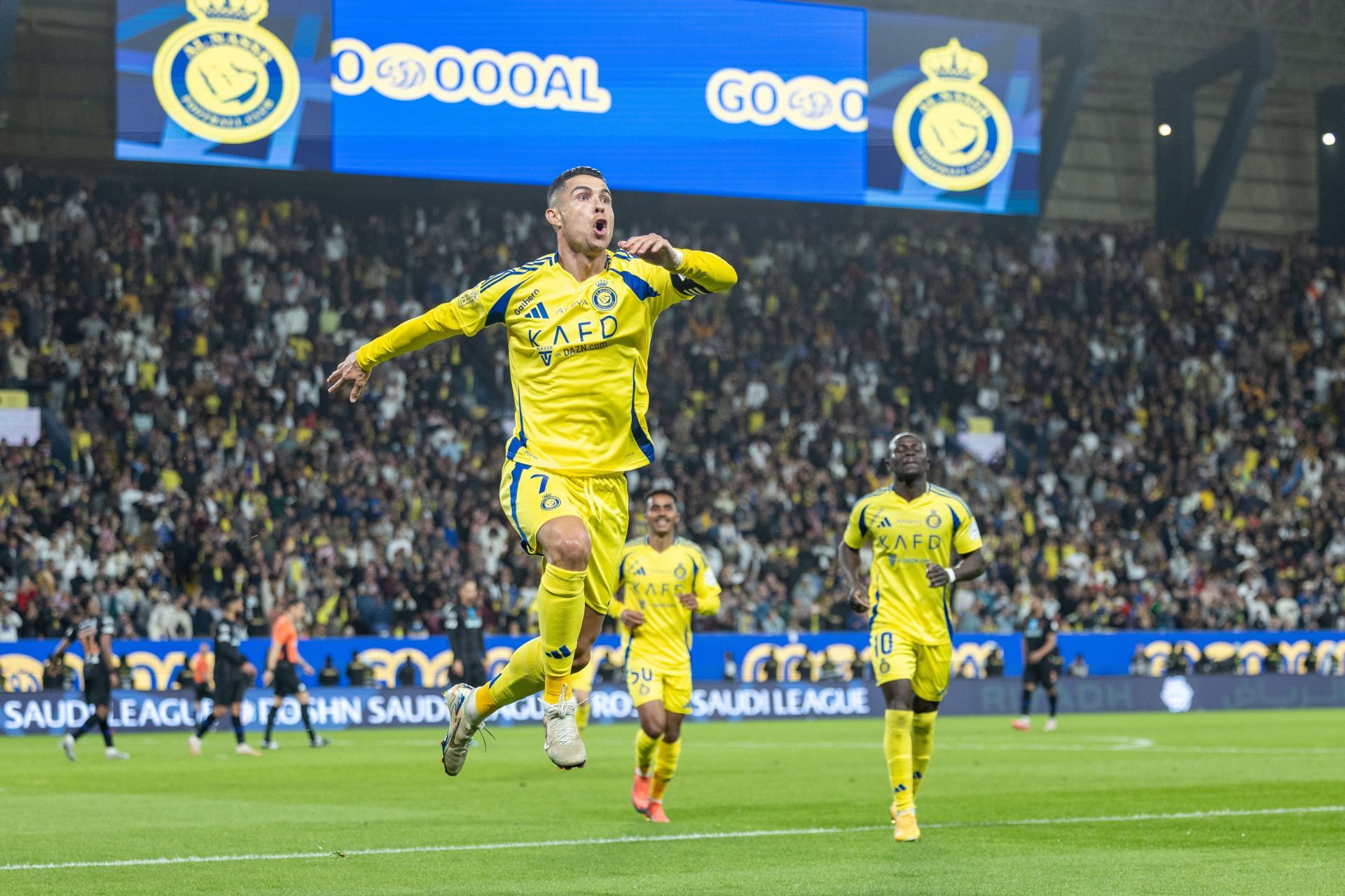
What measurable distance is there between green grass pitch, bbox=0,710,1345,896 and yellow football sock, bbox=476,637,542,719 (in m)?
1.57

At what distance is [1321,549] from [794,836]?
88.3 feet

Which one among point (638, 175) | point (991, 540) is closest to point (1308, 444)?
point (991, 540)

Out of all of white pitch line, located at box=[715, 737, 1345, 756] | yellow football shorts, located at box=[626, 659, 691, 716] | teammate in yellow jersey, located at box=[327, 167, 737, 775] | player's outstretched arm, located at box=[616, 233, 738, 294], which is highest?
player's outstretched arm, located at box=[616, 233, 738, 294]

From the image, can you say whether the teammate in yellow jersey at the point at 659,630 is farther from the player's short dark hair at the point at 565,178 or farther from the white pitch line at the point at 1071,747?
the white pitch line at the point at 1071,747

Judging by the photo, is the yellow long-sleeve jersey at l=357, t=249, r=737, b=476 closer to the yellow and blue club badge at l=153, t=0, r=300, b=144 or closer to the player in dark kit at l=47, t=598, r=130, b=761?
the player in dark kit at l=47, t=598, r=130, b=761

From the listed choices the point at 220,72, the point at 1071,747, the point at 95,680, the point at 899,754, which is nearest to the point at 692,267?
the point at 899,754

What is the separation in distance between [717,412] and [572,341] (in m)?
26.7

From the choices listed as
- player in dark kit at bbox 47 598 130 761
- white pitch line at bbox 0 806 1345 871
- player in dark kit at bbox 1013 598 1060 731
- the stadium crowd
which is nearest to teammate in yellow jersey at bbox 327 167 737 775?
white pitch line at bbox 0 806 1345 871

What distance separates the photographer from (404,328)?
8.32 m

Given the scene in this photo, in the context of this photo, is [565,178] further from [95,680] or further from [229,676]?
[229,676]

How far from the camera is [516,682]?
8.32 meters

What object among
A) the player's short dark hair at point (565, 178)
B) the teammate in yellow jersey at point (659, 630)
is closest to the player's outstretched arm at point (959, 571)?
the teammate in yellow jersey at point (659, 630)

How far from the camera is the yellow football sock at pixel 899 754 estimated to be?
12.0 metres

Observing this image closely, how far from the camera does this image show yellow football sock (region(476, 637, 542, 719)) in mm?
8242
